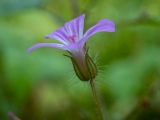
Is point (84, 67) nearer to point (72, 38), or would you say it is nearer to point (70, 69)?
point (72, 38)

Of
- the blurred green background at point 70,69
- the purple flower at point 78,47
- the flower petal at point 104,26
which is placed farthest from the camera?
the blurred green background at point 70,69

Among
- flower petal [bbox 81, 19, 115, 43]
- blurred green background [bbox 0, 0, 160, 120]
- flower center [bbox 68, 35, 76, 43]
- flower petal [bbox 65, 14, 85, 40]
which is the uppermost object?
flower petal [bbox 81, 19, 115, 43]

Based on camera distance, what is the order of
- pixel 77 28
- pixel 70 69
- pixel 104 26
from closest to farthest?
pixel 104 26
pixel 77 28
pixel 70 69

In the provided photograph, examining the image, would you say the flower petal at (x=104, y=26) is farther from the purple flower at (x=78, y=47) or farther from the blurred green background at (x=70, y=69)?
the blurred green background at (x=70, y=69)

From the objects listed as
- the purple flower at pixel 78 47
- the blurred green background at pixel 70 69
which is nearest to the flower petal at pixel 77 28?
the purple flower at pixel 78 47

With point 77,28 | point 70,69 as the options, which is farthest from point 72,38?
point 70,69

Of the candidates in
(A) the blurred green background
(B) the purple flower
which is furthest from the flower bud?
(A) the blurred green background

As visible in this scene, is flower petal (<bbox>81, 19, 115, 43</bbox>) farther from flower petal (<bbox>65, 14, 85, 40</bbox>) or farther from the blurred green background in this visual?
the blurred green background

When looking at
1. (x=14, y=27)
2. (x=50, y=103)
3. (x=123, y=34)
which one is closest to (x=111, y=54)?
(x=123, y=34)
